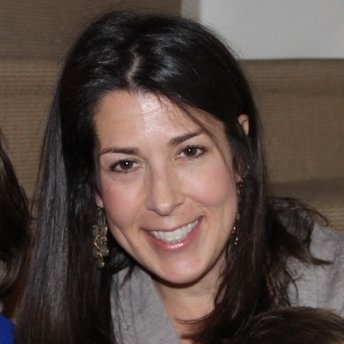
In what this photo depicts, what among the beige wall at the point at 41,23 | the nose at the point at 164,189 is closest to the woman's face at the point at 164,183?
the nose at the point at 164,189

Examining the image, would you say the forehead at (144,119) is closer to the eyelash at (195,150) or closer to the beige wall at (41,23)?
the eyelash at (195,150)

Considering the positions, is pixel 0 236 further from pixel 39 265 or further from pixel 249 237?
pixel 249 237

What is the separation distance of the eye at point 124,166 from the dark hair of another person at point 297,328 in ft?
0.95

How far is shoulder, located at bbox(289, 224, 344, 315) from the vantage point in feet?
4.93

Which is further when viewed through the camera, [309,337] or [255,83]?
[255,83]

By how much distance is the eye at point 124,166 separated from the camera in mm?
Result: 1361

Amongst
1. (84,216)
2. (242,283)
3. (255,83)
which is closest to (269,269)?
(242,283)

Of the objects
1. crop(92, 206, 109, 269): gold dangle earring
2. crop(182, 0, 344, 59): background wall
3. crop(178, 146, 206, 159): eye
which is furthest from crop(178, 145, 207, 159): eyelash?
crop(182, 0, 344, 59): background wall

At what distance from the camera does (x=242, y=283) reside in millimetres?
1510

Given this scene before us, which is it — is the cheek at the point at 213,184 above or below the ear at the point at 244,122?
below

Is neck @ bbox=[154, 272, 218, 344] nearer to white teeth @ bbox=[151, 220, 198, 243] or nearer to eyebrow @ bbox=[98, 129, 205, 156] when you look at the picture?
white teeth @ bbox=[151, 220, 198, 243]

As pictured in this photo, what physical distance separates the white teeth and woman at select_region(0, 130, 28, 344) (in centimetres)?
35

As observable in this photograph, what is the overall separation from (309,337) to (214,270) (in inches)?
17.0

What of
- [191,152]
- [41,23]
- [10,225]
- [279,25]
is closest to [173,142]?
[191,152]
